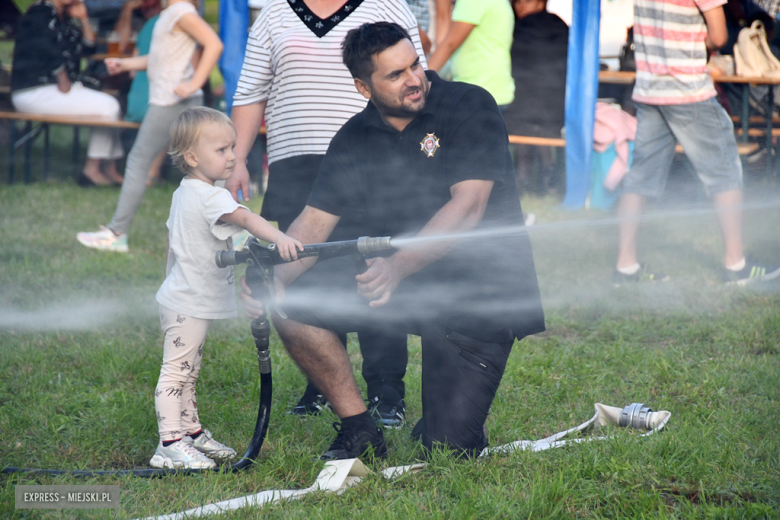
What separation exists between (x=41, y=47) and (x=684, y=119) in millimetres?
6428

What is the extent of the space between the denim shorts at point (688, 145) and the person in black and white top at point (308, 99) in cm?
216

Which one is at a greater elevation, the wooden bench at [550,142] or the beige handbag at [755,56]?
the beige handbag at [755,56]

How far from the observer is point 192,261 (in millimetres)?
2646

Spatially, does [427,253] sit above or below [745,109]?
above

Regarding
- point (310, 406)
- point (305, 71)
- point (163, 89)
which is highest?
point (305, 71)

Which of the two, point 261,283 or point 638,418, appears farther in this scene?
point 638,418

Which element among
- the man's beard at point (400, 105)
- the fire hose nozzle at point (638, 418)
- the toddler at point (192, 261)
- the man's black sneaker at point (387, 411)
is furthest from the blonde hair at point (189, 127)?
the fire hose nozzle at point (638, 418)

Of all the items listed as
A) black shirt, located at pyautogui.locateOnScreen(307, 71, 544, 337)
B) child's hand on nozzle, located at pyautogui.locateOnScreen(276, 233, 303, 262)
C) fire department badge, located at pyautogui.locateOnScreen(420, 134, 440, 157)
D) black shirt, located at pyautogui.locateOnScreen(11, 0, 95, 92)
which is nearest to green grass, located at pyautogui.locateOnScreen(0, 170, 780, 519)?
black shirt, located at pyautogui.locateOnScreen(307, 71, 544, 337)

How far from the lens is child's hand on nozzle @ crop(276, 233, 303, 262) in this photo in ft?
7.72

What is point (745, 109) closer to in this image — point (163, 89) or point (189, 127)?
point (163, 89)

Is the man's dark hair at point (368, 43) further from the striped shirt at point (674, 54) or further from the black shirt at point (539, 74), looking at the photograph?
the black shirt at point (539, 74)

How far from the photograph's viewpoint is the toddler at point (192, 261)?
2.61 m

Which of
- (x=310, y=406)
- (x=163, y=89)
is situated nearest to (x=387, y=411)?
(x=310, y=406)

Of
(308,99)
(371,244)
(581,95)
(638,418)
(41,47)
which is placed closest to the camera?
(371,244)
